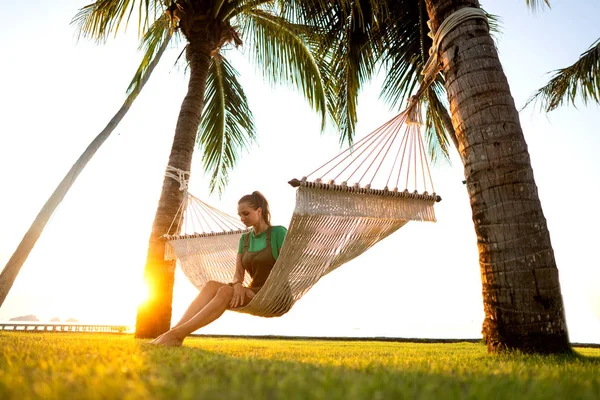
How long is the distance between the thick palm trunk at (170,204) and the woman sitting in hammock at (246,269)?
4.15ft

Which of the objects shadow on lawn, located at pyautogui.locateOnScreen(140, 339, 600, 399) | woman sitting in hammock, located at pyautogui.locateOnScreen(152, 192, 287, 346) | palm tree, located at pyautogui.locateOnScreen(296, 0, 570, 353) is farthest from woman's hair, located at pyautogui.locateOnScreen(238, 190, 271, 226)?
shadow on lawn, located at pyautogui.locateOnScreen(140, 339, 600, 399)

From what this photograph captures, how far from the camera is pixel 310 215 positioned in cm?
214

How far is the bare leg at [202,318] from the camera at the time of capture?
1.96 metres

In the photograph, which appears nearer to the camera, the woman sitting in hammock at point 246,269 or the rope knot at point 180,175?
the woman sitting in hammock at point 246,269

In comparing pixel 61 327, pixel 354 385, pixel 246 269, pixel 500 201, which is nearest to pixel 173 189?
pixel 246 269

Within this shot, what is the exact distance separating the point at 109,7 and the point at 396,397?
4613 mm

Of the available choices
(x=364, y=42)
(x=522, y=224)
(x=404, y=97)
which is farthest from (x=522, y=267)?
(x=364, y=42)

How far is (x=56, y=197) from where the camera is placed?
13.5 feet

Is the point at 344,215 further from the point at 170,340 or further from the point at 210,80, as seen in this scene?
the point at 210,80

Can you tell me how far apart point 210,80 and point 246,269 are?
3.64 metres

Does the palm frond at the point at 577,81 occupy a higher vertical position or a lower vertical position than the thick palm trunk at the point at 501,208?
higher

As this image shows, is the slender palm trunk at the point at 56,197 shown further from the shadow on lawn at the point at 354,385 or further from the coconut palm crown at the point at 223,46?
the shadow on lawn at the point at 354,385

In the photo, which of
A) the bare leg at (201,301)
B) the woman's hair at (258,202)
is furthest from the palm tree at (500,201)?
the bare leg at (201,301)

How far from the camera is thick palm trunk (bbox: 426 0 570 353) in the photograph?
68.7 inches
